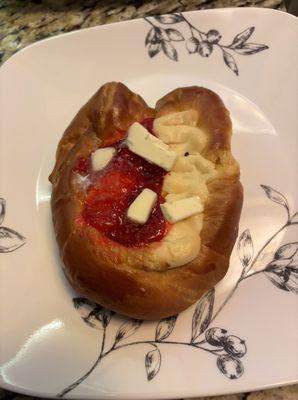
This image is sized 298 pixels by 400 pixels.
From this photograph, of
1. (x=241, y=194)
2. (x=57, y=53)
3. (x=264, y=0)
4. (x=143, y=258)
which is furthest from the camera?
(x=264, y=0)

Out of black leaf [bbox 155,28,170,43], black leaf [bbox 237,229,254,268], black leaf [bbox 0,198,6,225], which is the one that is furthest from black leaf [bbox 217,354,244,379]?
black leaf [bbox 155,28,170,43]

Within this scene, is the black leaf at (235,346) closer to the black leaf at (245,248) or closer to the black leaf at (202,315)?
the black leaf at (202,315)

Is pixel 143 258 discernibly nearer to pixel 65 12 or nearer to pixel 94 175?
pixel 94 175

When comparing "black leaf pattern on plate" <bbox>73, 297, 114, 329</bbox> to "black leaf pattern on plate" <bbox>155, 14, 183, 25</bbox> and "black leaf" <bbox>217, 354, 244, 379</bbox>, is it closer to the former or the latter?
"black leaf" <bbox>217, 354, 244, 379</bbox>

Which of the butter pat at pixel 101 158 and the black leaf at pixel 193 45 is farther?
the black leaf at pixel 193 45

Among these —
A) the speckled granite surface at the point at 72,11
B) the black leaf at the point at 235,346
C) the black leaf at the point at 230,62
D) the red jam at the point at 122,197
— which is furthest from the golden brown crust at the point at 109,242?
the speckled granite surface at the point at 72,11

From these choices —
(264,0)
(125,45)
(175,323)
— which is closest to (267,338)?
(175,323)

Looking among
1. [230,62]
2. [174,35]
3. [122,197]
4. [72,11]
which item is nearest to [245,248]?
[122,197]
